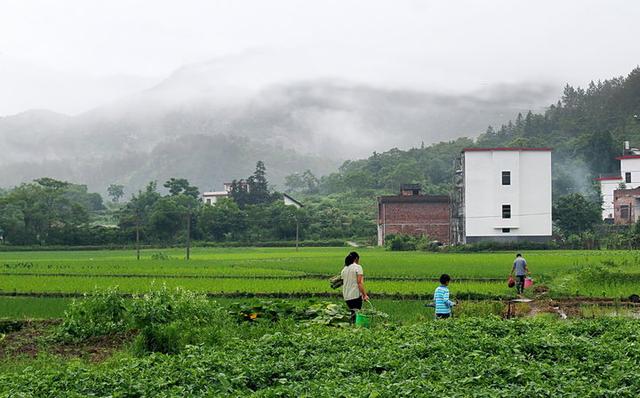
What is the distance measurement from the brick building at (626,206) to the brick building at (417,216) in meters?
15.7

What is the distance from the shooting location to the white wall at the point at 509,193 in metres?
62.8

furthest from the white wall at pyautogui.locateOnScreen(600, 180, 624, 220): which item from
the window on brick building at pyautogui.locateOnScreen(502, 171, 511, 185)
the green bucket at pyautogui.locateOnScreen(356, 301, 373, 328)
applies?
the green bucket at pyautogui.locateOnScreen(356, 301, 373, 328)

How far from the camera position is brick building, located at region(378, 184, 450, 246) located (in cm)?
7181

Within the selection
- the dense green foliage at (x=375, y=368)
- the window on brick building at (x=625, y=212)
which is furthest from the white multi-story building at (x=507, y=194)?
the dense green foliage at (x=375, y=368)

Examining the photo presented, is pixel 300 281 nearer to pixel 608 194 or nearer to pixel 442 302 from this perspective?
pixel 442 302

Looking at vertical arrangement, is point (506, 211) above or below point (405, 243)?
above

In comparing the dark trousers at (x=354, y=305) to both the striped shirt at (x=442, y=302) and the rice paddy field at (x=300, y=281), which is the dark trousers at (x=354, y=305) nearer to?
the striped shirt at (x=442, y=302)

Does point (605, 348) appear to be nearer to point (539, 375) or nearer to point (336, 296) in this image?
point (539, 375)

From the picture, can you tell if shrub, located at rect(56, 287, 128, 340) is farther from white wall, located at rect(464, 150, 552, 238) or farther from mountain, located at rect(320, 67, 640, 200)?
mountain, located at rect(320, 67, 640, 200)

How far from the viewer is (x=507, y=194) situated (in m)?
63.0

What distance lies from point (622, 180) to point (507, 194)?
69.5 feet

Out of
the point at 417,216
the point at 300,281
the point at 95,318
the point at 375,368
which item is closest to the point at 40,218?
the point at 417,216

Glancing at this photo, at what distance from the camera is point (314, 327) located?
45.6 ft

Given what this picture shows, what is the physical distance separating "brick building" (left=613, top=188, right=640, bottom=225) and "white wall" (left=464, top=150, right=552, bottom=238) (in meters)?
12.3
